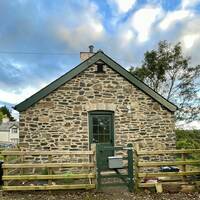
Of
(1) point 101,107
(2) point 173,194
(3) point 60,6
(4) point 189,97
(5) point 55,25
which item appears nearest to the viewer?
(2) point 173,194

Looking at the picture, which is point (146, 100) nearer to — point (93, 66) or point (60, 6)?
point (93, 66)

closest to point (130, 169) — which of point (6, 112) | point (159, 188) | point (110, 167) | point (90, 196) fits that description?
point (110, 167)

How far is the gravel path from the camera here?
27.6 feet

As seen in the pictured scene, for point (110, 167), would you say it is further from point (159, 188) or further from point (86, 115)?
point (86, 115)

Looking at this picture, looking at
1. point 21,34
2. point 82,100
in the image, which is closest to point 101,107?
point 82,100

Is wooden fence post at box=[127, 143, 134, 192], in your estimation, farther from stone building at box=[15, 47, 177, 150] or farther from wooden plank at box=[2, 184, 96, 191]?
stone building at box=[15, 47, 177, 150]

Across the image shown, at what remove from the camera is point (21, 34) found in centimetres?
1766

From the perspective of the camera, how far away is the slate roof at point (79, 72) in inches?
524

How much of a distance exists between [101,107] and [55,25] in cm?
572

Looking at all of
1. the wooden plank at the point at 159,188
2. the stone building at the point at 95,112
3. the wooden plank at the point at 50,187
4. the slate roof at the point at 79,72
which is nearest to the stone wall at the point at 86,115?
the stone building at the point at 95,112

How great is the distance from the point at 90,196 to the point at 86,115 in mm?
5458

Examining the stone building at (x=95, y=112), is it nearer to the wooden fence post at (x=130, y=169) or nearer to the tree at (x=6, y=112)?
the wooden fence post at (x=130, y=169)

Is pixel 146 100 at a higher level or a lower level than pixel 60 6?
lower

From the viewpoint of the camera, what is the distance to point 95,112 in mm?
13672
